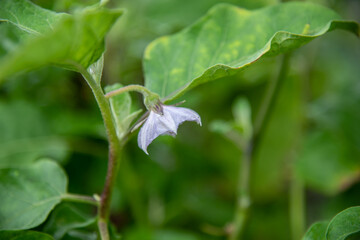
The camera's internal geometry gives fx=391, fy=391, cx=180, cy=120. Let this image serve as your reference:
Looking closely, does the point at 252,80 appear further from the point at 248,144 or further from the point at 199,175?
the point at 248,144

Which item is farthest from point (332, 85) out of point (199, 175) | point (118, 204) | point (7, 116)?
point (7, 116)

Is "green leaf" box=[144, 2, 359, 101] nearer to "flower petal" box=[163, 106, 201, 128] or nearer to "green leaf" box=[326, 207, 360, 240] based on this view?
"flower petal" box=[163, 106, 201, 128]

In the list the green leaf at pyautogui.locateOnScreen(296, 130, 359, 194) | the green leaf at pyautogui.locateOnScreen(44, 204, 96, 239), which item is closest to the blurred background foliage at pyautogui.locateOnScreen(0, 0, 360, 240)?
the green leaf at pyautogui.locateOnScreen(296, 130, 359, 194)

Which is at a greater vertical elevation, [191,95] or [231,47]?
[231,47]

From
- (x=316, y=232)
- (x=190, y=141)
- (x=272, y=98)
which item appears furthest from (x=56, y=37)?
(x=190, y=141)

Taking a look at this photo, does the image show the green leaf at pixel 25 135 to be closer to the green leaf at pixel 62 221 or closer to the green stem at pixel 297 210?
the green leaf at pixel 62 221

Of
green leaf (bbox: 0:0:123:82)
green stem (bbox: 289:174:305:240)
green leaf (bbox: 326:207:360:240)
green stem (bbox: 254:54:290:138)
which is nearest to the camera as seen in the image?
green leaf (bbox: 0:0:123:82)

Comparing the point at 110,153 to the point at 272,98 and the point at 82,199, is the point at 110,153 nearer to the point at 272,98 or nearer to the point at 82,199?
the point at 82,199
